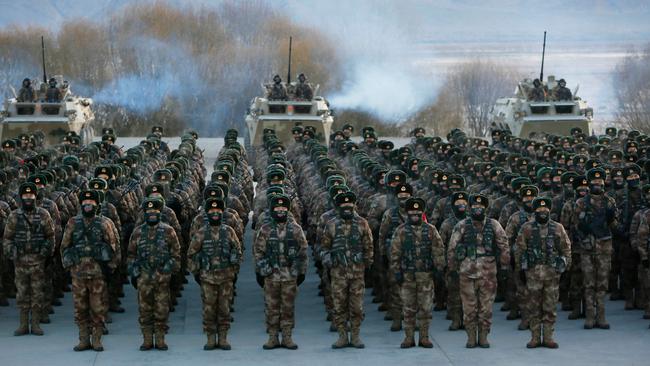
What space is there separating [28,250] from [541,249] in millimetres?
5310

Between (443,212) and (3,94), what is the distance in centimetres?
4597

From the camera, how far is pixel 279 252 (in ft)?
60.5

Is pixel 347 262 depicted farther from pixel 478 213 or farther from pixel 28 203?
pixel 28 203

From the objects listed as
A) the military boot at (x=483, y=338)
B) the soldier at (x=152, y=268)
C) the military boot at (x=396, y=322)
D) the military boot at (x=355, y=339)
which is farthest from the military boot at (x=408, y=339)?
the soldier at (x=152, y=268)

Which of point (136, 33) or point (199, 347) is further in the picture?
point (136, 33)

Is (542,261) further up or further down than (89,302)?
further up

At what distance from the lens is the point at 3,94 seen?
6525cm

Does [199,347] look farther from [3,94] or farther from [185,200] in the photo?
[3,94]

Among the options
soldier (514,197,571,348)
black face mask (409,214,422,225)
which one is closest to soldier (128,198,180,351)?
black face mask (409,214,422,225)

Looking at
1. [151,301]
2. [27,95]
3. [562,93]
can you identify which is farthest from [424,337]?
[562,93]

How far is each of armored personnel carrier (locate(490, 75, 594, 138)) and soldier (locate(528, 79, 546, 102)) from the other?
0.08 metres

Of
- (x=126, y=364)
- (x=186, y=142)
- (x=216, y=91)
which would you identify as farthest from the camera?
(x=216, y=91)

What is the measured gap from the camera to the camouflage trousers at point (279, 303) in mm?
18516

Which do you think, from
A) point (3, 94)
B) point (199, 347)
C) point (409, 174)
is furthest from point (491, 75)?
point (199, 347)
